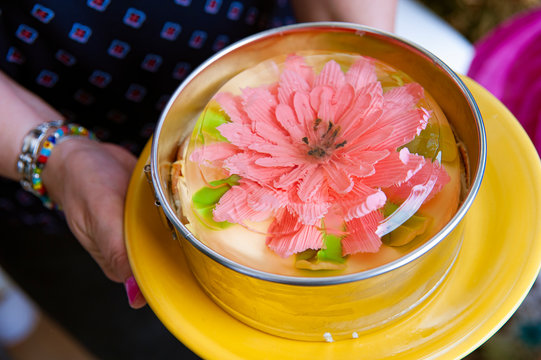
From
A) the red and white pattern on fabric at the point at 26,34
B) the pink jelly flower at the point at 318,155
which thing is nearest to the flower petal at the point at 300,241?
the pink jelly flower at the point at 318,155

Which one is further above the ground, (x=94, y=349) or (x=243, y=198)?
(x=243, y=198)

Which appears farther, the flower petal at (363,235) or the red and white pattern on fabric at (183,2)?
the red and white pattern on fabric at (183,2)

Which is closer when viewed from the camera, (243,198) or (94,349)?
(243,198)

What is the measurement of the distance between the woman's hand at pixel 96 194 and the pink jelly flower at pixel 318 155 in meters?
0.13

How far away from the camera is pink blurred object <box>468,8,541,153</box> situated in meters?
0.69

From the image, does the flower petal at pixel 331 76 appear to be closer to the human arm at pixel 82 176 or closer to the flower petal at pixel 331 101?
the flower petal at pixel 331 101

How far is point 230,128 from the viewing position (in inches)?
15.2

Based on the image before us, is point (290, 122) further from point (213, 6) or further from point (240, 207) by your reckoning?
point (213, 6)

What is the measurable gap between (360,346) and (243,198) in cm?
13

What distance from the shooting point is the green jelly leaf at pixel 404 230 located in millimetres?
342

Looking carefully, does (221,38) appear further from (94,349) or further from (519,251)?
(94,349)

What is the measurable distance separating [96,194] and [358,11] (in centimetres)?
34

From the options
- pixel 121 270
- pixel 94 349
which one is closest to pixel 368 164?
pixel 121 270

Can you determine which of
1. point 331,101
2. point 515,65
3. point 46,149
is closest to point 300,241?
point 331,101
